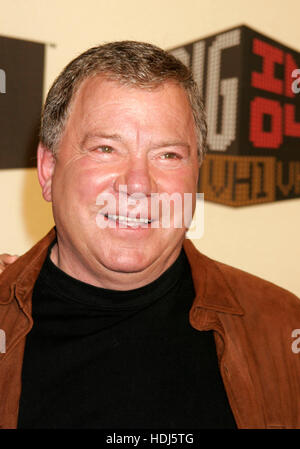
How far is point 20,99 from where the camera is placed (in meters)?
1.68

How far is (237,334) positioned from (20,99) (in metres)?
1.20

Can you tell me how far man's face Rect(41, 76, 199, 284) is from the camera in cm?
103

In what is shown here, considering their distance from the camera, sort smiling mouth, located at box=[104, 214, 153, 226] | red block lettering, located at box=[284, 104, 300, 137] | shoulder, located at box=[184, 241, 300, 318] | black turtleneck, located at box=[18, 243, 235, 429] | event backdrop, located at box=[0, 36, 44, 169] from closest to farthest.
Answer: black turtleneck, located at box=[18, 243, 235, 429], smiling mouth, located at box=[104, 214, 153, 226], shoulder, located at box=[184, 241, 300, 318], event backdrop, located at box=[0, 36, 44, 169], red block lettering, located at box=[284, 104, 300, 137]

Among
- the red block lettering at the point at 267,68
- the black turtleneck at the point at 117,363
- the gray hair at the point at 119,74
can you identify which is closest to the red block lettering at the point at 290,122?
the red block lettering at the point at 267,68

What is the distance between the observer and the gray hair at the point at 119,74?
1054mm

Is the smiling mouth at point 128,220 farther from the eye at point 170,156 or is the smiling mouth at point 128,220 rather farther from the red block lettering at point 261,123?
the red block lettering at point 261,123

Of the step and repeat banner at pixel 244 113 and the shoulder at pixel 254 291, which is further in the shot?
the step and repeat banner at pixel 244 113

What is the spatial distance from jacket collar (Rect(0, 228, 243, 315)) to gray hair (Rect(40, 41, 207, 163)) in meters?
0.31

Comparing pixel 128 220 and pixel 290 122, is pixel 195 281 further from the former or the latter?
pixel 290 122

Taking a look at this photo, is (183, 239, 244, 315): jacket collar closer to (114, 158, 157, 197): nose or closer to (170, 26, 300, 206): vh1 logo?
(114, 158, 157, 197): nose

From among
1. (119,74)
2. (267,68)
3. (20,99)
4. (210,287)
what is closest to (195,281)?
(210,287)

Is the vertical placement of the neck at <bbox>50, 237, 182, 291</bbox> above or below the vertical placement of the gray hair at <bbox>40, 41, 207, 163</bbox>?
below

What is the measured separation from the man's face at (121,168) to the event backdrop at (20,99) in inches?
25.0

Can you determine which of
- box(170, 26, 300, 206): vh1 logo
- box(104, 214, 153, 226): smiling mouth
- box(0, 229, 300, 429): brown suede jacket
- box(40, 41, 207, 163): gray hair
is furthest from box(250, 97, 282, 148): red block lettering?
box(104, 214, 153, 226): smiling mouth
